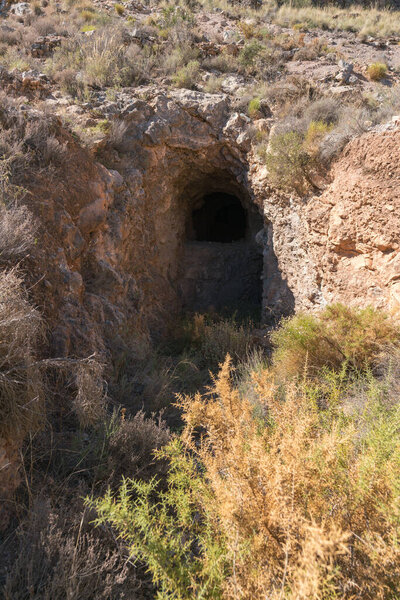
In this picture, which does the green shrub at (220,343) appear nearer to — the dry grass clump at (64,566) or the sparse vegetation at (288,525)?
the dry grass clump at (64,566)

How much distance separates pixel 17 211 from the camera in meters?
3.78

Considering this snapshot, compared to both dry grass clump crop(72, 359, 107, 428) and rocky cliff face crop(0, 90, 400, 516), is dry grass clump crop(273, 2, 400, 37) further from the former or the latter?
dry grass clump crop(72, 359, 107, 428)

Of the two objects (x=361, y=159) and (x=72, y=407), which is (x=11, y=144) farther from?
(x=361, y=159)

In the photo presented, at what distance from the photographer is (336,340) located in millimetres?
4176

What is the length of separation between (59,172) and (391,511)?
17.2 ft

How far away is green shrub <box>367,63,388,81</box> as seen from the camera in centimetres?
745

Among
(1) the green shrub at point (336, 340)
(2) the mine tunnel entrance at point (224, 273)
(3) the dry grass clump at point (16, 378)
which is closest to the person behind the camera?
(3) the dry grass clump at point (16, 378)

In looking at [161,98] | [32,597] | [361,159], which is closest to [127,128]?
[161,98]

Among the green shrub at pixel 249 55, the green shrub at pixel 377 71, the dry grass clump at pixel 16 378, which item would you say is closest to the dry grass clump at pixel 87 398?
the dry grass clump at pixel 16 378

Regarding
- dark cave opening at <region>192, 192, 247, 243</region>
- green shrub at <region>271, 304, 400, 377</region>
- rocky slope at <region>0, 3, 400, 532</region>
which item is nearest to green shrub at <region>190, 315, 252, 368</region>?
rocky slope at <region>0, 3, 400, 532</region>

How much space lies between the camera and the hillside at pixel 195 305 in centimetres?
151

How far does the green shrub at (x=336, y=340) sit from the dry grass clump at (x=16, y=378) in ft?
8.79

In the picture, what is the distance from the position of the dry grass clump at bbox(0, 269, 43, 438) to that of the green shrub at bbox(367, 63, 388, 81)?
29.2 feet

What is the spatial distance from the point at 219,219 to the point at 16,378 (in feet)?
38.8
